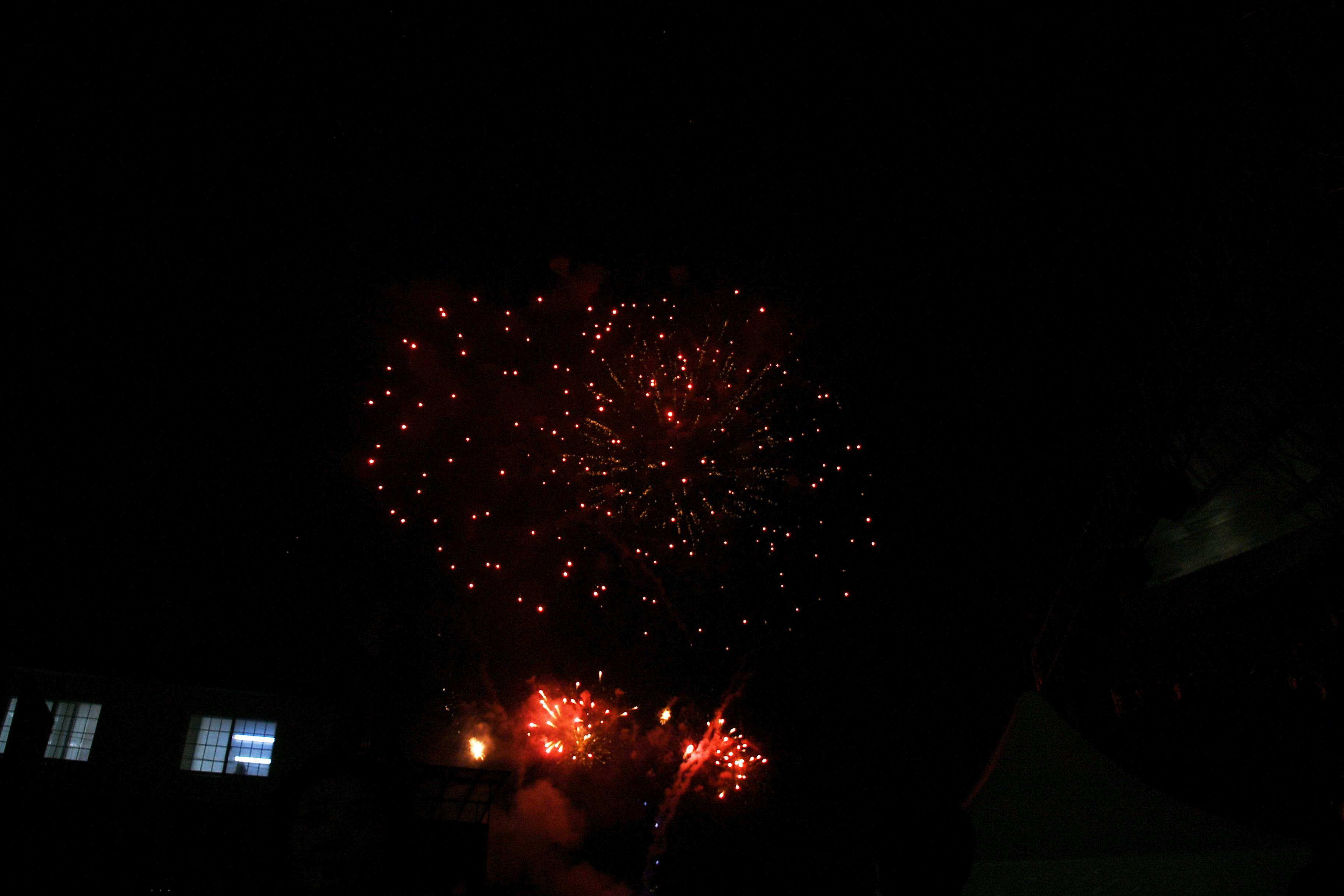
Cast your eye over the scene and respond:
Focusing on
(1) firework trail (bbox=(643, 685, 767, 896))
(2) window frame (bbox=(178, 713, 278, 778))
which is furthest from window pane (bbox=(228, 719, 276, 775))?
(1) firework trail (bbox=(643, 685, 767, 896))

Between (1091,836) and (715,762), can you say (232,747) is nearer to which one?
(715,762)

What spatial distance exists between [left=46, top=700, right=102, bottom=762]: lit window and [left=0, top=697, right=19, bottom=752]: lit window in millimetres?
447

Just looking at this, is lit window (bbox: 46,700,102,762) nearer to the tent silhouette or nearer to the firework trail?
the firework trail

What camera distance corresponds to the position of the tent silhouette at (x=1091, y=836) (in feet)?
16.3

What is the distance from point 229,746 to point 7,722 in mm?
3096

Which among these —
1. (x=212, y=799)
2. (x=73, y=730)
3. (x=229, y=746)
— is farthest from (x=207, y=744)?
(x=73, y=730)

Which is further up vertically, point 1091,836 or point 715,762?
point 715,762

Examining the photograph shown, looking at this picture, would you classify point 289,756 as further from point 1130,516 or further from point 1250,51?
point 1250,51

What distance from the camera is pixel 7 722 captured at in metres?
10.6

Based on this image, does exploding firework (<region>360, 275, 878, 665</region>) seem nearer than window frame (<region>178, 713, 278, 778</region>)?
Yes

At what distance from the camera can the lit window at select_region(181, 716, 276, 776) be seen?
11.0 m

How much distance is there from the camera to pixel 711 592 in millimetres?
12641

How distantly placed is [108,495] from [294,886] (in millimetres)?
11118

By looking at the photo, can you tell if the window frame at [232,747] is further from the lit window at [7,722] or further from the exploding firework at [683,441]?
the exploding firework at [683,441]
